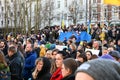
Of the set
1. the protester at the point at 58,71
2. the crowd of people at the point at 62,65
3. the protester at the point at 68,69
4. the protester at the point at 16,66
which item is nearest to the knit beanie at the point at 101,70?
the crowd of people at the point at 62,65

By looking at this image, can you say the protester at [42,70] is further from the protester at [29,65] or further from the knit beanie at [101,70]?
the knit beanie at [101,70]

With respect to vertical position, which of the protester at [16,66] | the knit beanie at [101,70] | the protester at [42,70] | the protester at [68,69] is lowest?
the protester at [16,66]

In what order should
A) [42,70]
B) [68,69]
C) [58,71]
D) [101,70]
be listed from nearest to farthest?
[101,70], [68,69], [58,71], [42,70]

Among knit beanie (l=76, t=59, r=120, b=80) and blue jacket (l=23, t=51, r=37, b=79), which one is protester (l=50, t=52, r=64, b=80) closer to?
blue jacket (l=23, t=51, r=37, b=79)

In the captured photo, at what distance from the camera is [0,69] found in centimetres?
598

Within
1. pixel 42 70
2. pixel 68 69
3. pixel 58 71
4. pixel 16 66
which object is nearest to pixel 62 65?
pixel 68 69

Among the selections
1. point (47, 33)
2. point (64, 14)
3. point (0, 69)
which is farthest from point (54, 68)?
point (64, 14)

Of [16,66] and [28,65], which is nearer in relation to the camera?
[16,66]

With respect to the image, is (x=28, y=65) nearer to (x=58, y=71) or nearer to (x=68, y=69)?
(x=58, y=71)

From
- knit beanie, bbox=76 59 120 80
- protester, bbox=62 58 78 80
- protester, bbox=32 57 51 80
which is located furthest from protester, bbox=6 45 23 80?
knit beanie, bbox=76 59 120 80

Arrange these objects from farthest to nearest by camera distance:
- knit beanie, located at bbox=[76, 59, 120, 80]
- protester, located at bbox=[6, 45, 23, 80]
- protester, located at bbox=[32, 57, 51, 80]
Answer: protester, located at bbox=[6, 45, 23, 80]
protester, located at bbox=[32, 57, 51, 80]
knit beanie, located at bbox=[76, 59, 120, 80]

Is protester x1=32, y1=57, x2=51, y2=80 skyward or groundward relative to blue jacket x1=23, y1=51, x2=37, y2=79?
skyward

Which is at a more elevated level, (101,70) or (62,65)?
(101,70)

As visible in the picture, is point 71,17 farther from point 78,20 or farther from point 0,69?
point 0,69
